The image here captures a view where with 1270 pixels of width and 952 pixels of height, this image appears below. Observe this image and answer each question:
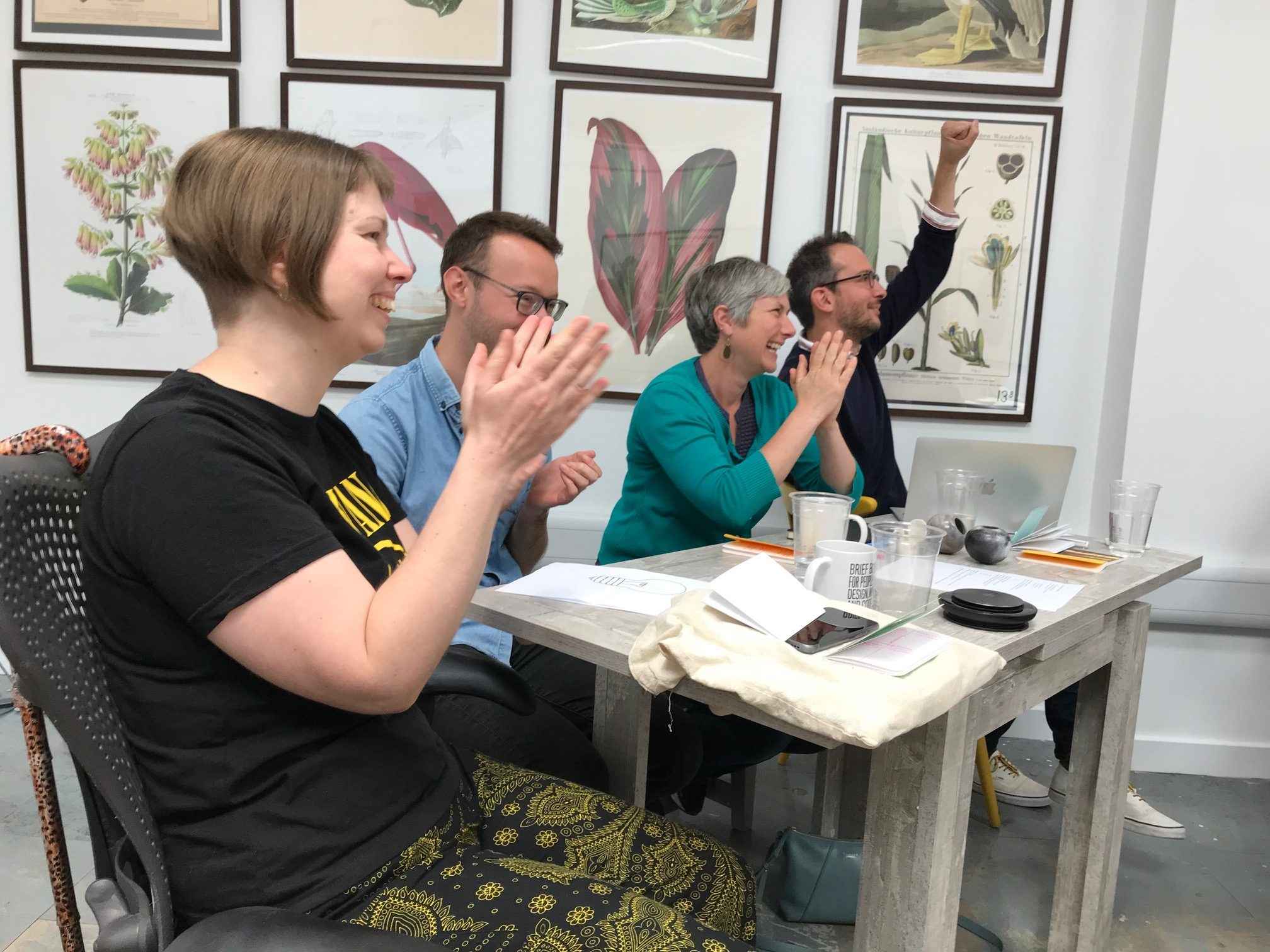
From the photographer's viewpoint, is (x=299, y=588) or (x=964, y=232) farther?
(x=964, y=232)

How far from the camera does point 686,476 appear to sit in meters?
1.99

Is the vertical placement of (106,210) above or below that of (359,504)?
above

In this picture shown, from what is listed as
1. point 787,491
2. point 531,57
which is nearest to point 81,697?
point 787,491

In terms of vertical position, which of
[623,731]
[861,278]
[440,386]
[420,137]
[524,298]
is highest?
[420,137]

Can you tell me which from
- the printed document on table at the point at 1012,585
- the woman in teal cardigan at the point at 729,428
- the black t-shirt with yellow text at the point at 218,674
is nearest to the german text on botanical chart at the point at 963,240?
the woman in teal cardigan at the point at 729,428

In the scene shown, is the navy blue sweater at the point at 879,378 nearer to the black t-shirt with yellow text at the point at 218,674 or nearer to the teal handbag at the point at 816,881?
the teal handbag at the point at 816,881

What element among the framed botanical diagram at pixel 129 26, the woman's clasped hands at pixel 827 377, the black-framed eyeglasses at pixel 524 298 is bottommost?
the woman's clasped hands at pixel 827 377

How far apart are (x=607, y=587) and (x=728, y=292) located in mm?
1053

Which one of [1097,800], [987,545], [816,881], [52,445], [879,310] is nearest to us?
[52,445]

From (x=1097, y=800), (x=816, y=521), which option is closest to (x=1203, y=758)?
(x=1097, y=800)

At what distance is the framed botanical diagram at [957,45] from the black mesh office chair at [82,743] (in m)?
2.49

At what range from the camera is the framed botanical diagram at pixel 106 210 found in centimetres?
278

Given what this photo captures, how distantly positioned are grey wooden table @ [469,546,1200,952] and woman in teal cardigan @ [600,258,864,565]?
0.84 ft

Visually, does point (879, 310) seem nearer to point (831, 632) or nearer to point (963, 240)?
Result: point (963, 240)
